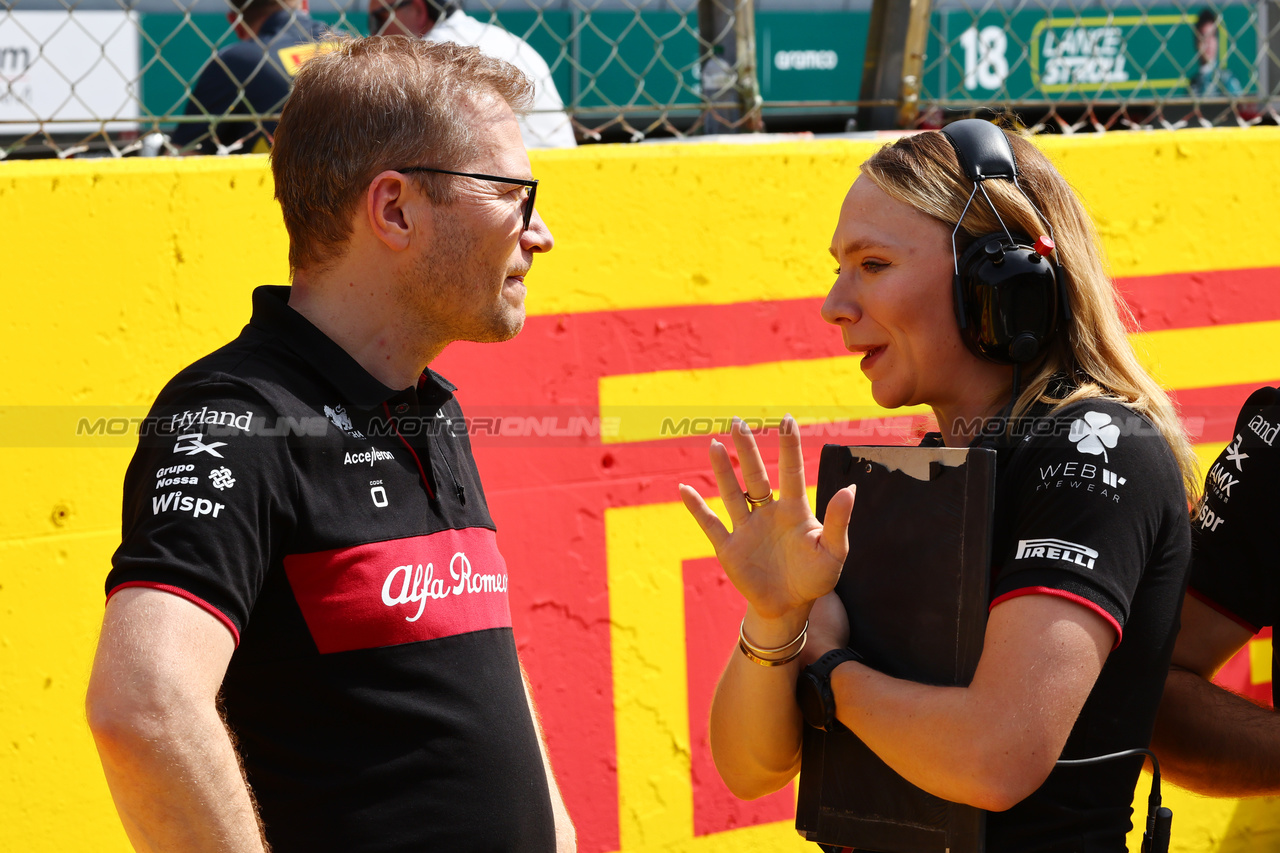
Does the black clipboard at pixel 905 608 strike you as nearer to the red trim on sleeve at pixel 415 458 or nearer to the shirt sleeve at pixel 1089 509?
the shirt sleeve at pixel 1089 509

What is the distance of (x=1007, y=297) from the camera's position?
1665mm

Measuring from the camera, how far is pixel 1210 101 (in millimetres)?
3604

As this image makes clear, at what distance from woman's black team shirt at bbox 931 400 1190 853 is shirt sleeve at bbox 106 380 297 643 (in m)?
1.03

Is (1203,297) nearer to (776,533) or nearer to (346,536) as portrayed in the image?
(776,533)

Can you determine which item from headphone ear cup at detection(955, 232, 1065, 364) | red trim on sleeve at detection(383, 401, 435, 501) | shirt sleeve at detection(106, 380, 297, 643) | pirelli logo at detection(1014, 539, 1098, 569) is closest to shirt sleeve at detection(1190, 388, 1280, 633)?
headphone ear cup at detection(955, 232, 1065, 364)

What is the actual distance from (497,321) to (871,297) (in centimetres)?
65

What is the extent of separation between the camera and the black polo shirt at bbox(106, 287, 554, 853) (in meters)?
1.43

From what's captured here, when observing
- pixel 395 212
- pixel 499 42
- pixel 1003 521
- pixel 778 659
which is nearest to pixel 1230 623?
pixel 1003 521

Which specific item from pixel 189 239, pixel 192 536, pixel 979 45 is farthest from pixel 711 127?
pixel 979 45

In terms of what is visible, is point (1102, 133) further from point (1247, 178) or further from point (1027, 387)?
point (1027, 387)

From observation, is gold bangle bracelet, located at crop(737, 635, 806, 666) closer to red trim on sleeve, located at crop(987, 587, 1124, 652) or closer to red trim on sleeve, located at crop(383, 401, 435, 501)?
red trim on sleeve, located at crop(987, 587, 1124, 652)

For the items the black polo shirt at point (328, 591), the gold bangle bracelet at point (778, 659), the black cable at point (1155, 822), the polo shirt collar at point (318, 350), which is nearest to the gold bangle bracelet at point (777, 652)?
the gold bangle bracelet at point (778, 659)

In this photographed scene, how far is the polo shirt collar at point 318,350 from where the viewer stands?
1702 millimetres

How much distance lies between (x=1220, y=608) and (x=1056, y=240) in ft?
2.58
